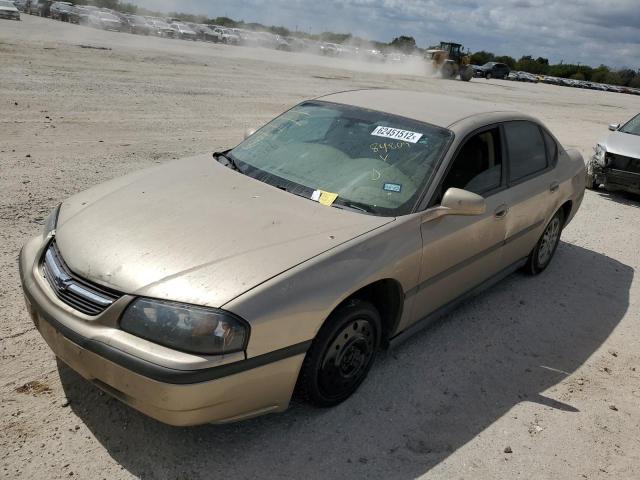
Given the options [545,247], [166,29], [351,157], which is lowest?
[545,247]

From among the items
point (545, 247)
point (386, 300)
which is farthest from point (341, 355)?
point (545, 247)

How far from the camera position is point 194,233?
2883mm

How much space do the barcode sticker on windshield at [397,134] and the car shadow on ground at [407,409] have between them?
140 centimetres

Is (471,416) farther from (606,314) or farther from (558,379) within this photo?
(606,314)

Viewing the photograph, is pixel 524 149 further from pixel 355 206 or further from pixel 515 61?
pixel 515 61

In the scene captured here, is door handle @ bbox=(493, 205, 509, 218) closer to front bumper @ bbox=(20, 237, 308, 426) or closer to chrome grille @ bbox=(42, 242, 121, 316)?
front bumper @ bbox=(20, 237, 308, 426)

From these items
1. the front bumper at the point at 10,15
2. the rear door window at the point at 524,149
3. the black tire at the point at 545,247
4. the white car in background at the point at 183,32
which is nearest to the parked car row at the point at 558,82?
the white car in background at the point at 183,32

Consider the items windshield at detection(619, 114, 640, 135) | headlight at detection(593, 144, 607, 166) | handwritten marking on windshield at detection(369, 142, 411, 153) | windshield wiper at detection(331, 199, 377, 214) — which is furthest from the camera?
windshield at detection(619, 114, 640, 135)

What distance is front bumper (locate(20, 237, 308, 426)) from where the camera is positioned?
238 centimetres

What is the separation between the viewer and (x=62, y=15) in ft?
144

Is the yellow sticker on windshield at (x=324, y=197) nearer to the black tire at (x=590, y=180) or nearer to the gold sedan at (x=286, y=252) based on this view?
the gold sedan at (x=286, y=252)

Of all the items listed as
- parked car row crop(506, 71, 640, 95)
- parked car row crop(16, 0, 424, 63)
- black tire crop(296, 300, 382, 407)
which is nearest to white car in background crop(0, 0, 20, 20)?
parked car row crop(16, 0, 424, 63)

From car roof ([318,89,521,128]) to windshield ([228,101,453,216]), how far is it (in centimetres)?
10

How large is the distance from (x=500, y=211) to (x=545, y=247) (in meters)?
1.47
